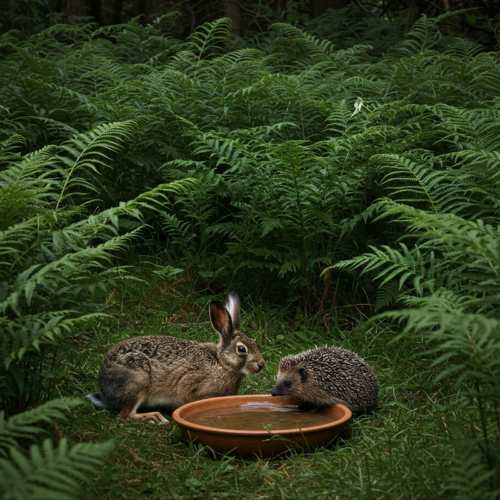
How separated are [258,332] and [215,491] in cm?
288

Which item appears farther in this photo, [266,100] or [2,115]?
[266,100]

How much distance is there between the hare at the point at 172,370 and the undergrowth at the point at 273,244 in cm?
27

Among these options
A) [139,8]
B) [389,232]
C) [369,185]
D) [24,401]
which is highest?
[139,8]

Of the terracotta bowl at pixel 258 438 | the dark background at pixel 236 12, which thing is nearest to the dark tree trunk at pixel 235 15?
the dark background at pixel 236 12

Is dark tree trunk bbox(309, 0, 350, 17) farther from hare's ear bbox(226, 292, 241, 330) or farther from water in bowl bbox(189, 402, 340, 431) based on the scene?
water in bowl bbox(189, 402, 340, 431)

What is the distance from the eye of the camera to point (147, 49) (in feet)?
Result: 38.3

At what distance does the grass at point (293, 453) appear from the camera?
3592mm

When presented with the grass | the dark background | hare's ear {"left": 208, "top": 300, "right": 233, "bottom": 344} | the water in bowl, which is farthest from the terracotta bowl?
the dark background

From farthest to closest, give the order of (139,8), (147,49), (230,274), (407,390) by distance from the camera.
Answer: (139,8) → (147,49) → (230,274) → (407,390)

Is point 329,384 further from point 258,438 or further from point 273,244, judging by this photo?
point 273,244

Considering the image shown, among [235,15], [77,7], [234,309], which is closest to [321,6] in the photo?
[235,15]

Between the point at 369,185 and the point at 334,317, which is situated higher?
the point at 369,185

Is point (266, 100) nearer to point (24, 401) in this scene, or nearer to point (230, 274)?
point (230, 274)

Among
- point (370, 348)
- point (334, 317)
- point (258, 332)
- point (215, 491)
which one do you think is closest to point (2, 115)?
point (258, 332)
